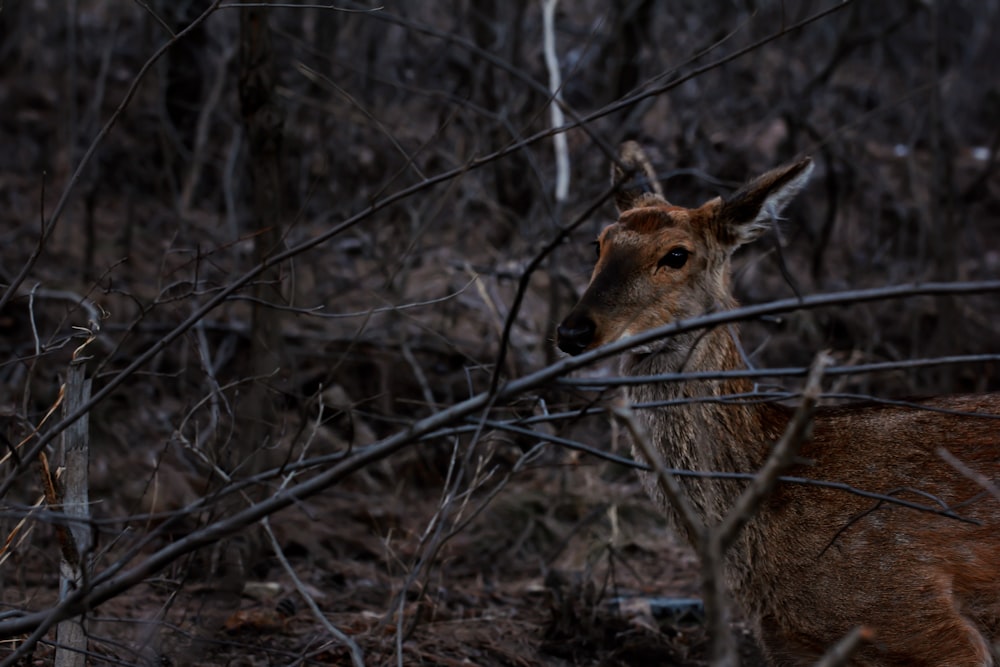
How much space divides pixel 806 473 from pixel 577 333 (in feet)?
3.52

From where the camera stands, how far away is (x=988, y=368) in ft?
32.7

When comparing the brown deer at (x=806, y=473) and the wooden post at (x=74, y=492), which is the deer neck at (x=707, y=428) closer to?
the brown deer at (x=806, y=473)

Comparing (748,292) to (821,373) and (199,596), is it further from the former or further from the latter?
(821,373)

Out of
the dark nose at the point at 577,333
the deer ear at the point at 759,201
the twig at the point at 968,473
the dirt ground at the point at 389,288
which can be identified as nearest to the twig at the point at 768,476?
the dirt ground at the point at 389,288

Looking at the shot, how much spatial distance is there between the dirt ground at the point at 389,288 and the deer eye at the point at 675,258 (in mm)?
475

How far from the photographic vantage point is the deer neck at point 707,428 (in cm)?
450

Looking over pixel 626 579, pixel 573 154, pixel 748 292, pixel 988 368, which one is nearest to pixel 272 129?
pixel 626 579

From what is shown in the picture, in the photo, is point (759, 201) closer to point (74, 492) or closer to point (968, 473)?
point (968, 473)

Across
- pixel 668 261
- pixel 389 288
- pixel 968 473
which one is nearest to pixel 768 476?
pixel 968 473

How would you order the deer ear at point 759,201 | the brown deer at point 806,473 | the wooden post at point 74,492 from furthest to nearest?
the deer ear at point 759,201
the brown deer at point 806,473
the wooden post at point 74,492

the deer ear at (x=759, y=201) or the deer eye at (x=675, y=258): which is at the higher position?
the deer ear at (x=759, y=201)

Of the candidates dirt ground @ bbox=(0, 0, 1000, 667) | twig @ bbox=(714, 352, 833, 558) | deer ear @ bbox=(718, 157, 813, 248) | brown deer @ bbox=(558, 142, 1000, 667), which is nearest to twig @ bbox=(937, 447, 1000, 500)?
brown deer @ bbox=(558, 142, 1000, 667)

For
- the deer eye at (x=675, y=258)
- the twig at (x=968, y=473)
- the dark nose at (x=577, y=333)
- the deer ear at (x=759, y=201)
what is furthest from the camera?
the deer eye at (x=675, y=258)

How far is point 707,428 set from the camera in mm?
4551
